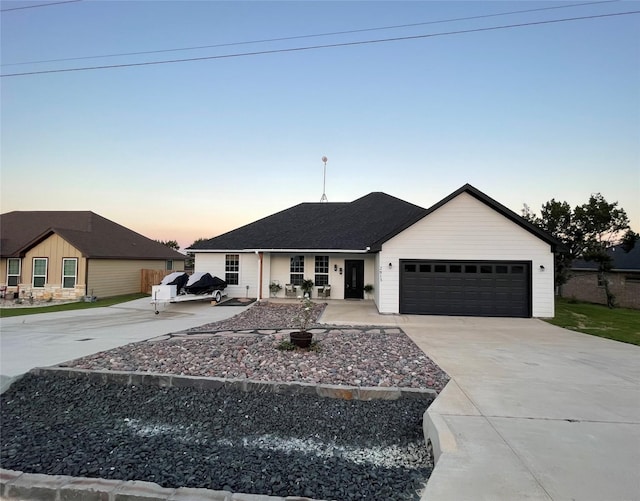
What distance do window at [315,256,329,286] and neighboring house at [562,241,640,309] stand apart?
47.8ft

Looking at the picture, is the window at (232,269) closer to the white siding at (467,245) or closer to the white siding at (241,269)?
the white siding at (241,269)

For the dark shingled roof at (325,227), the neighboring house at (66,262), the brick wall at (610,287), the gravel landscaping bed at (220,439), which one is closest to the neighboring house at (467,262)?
the dark shingled roof at (325,227)

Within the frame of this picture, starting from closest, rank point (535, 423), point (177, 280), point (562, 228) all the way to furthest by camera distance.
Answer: point (535, 423) → point (177, 280) → point (562, 228)

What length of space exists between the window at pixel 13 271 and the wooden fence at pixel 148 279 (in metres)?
6.44

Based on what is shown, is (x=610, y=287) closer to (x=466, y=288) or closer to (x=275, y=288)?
(x=466, y=288)

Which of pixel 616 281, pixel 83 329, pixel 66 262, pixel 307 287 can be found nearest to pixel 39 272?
pixel 66 262

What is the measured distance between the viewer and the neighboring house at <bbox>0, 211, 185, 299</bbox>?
19438mm

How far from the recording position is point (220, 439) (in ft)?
13.1

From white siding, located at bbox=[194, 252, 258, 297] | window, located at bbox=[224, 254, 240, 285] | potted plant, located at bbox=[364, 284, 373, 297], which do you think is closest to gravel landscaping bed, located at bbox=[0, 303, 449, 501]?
potted plant, located at bbox=[364, 284, 373, 297]

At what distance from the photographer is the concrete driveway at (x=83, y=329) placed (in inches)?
282

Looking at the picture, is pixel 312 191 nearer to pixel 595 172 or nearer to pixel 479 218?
pixel 479 218

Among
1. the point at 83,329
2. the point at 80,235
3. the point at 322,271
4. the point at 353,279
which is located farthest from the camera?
the point at 80,235

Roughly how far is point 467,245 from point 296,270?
8.57 m

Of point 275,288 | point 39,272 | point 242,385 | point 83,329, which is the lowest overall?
point 83,329
